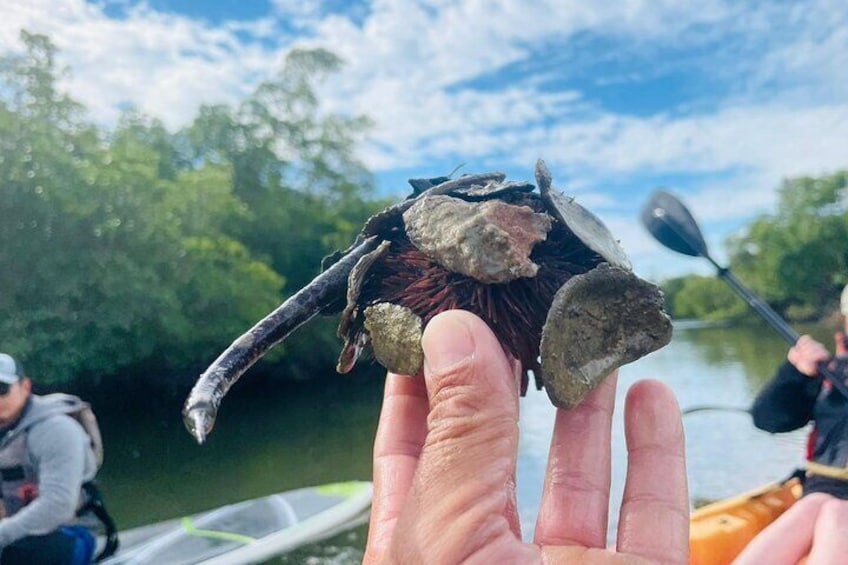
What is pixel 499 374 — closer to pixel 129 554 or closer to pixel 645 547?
pixel 645 547

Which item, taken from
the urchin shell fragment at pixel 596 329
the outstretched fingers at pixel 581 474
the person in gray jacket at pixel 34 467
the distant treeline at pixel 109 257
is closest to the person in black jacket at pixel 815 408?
the outstretched fingers at pixel 581 474

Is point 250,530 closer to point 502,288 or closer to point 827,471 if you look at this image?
point 827,471

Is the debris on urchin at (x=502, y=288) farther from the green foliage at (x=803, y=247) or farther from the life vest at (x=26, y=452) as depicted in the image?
the green foliage at (x=803, y=247)

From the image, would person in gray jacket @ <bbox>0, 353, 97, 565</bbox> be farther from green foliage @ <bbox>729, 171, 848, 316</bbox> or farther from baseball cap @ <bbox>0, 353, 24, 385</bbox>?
green foliage @ <bbox>729, 171, 848, 316</bbox>

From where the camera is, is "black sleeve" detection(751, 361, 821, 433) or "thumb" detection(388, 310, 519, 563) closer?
"thumb" detection(388, 310, 519, 563)

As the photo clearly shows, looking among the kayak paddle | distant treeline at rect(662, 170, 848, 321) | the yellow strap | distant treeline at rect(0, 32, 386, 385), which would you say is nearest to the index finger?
the yellow strap

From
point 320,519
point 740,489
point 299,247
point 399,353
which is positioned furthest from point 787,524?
point 299,247

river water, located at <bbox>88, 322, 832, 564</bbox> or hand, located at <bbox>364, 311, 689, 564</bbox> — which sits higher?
hand, located at <bbox>364, 311, 689, 564</bbox>
